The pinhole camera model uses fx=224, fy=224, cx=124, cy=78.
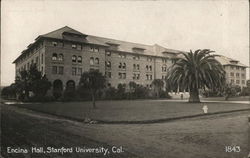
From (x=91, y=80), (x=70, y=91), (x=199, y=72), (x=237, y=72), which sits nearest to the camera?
(x=91, y=80)

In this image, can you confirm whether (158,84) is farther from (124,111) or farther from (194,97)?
(124,111)

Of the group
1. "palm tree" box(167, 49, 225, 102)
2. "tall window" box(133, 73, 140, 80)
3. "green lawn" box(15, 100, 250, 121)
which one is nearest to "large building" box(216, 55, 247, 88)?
"palm tree" box(167, 49, 225, 102)

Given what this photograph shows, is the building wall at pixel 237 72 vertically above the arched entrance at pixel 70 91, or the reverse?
the building wall at pixel 237 72

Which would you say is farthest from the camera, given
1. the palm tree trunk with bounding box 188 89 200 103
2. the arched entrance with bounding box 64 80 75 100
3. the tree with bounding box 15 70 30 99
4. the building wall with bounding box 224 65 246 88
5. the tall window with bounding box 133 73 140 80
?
the tall window with bounding box 133 73 140 80

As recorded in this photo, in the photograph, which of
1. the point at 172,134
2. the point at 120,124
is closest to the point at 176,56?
the point at 120,124

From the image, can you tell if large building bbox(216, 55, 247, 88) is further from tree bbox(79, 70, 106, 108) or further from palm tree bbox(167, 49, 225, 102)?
tree bbox(79, 70, 106, 108)

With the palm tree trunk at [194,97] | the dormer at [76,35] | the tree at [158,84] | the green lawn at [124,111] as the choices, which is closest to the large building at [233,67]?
the green lawn at [124,111]

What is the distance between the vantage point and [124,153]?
17.4ft

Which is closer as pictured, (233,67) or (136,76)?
(233,67)

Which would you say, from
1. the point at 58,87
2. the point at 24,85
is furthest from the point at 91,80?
the point at 24,85

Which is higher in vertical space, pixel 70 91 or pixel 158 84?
pixel 158 84

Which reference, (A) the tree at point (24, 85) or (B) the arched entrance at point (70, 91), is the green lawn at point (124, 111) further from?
(A) the tree at point (24, 85)

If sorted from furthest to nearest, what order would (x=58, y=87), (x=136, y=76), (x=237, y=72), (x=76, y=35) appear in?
(x=136, y=76)
(x=58, y=87)
(x=237, y=72)
(x=76, y=35)

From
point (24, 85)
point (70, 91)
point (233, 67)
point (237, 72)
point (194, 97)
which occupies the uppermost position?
point (233, 67)
